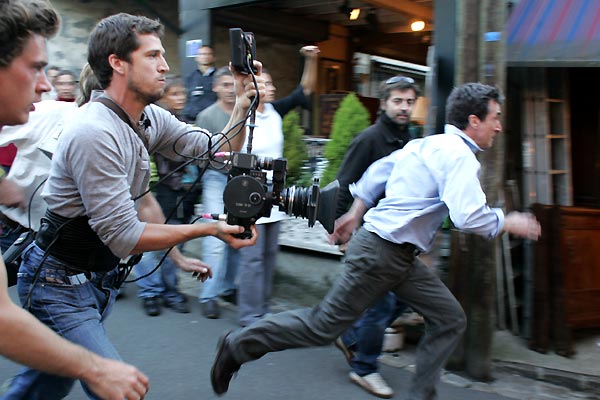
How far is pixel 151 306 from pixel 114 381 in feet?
11.8

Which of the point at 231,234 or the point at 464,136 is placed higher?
the point at 464,136

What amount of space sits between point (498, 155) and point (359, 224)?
0.98m

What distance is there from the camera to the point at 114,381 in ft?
6.11

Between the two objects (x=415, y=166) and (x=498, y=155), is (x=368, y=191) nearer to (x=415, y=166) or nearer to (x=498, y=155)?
(x=415, y=166)

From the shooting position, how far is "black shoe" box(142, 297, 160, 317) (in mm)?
5355

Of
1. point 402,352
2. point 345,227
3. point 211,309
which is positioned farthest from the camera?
point 211,309

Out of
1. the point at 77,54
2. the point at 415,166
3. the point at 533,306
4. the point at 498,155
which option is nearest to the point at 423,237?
the point at 415,166

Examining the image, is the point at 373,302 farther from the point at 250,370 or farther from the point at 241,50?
the point at 241,50

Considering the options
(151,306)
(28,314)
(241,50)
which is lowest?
(151,306)

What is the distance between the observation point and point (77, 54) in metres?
10.4

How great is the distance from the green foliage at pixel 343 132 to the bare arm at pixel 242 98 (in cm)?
246

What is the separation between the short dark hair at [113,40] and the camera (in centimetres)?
256

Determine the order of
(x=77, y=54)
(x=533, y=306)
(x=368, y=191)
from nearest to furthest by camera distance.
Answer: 1. (x=368, y=191)
2. (x=533, y=306)
3. (x=77, y=54)

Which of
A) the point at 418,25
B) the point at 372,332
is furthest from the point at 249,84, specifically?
the point at 418,25
